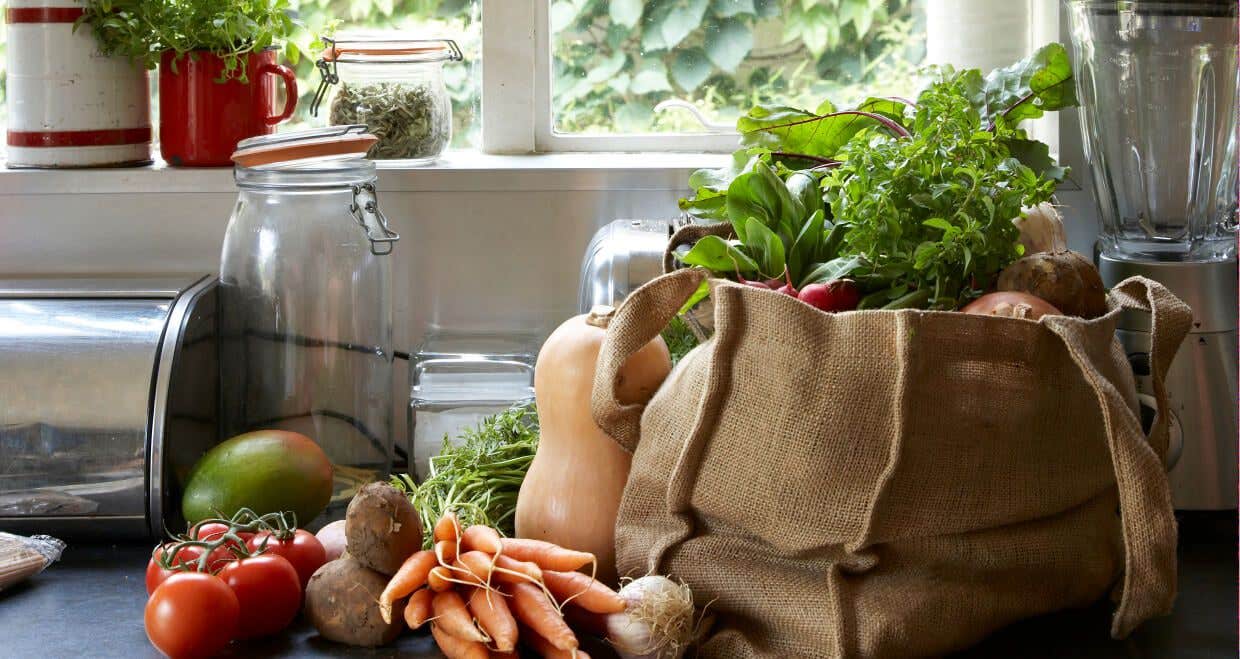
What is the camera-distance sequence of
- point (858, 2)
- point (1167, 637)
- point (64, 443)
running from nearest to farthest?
1. point (1167, 637)
2. point (64, 443)
3. point (858, 2)

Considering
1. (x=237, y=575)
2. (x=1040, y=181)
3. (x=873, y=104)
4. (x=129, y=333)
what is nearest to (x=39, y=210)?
(x=129, y=333)

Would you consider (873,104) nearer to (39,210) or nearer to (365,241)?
(365,241)

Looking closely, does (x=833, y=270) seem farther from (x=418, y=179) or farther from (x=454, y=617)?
(x=418, y=179)

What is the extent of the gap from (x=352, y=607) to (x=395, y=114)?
668 mm

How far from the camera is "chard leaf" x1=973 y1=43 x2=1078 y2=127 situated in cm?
122

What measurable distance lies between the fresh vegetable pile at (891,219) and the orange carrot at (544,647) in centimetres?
28

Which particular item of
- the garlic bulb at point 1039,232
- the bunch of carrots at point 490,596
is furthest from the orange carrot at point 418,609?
the garlic bulb at point 1039,232

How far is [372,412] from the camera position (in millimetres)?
1302

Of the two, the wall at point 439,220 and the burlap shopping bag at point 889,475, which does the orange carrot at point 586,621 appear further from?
the wall at point 439,220

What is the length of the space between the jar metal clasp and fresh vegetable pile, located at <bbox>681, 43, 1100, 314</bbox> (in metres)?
0.33

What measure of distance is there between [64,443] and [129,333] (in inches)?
4.2

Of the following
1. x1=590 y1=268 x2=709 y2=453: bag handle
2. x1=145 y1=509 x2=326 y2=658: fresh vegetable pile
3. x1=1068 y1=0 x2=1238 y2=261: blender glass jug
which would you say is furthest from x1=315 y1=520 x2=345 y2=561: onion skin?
x1=1068 y1=0 x2=1238 y2=261: blender glass jug

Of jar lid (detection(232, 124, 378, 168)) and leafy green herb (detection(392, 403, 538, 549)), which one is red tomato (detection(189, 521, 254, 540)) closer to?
leafy green herb (detection(392, 403, 538, 549))

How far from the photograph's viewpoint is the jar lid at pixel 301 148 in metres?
1.21
